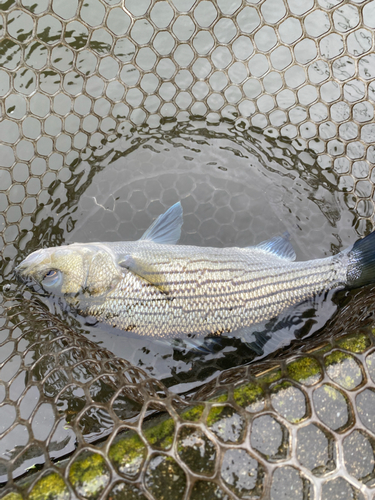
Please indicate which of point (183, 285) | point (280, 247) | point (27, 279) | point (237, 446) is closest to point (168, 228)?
point (183, 285)

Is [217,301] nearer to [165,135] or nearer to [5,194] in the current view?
[165,135]

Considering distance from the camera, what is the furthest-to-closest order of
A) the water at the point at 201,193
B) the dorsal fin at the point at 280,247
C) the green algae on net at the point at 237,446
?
the water at the point at 201,193 → the dorsal fin at the point at 280,247 → the green algae on net at the point at 237,446

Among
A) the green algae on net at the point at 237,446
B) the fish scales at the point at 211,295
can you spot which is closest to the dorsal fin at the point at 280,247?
the fish scales at the point at 211,295

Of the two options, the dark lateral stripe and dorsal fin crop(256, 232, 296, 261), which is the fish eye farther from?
dorsal fin crop(256, 232, 296, 261)

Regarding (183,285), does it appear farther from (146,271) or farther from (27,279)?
(27,279)

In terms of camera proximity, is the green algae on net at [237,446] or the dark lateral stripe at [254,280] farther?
the dark lateral stripe at [254,280]

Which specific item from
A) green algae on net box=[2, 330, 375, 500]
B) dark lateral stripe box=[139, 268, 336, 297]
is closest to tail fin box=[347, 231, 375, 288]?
dark lateral stripe box=[139, 268, 336, 297]

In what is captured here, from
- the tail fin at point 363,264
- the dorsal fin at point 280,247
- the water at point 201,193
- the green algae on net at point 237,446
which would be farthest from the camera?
the water at point 201,193

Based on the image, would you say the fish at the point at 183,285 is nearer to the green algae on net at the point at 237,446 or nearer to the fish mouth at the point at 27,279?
the fish mouth at the point at 27,279
